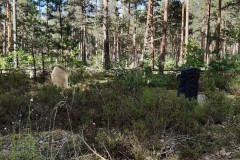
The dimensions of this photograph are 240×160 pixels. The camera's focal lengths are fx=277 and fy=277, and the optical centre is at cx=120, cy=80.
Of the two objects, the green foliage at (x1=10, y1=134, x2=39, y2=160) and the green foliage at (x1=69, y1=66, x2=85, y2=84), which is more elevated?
the green foliage at (x1=69, y1=66, x2=85, y2=84)

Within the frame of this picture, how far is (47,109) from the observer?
7477mm

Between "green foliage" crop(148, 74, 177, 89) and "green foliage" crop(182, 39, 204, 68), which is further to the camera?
"green foliage" crop(182, 39, 204, 68)

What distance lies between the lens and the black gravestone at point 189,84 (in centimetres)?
877

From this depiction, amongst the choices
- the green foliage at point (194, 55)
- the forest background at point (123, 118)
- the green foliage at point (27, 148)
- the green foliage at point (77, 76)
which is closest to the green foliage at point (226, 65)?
the forest background at point (123, 118)

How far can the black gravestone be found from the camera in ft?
28.8

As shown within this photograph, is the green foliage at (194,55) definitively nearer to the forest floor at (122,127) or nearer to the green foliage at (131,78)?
the green foliage at (131,78)

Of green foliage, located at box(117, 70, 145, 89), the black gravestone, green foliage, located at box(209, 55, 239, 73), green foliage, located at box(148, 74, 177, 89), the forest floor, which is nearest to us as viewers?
the forest floor

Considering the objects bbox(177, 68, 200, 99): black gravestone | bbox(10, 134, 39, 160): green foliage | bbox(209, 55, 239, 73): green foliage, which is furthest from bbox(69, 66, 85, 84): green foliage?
bbox(10, 134, 39, 160): green foliage

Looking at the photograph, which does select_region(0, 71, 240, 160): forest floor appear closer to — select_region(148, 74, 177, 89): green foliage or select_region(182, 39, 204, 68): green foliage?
select_region(148, 74, 177, 89): green foliage

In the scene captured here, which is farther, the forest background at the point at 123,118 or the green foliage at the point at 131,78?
the green foliage at the point at 131,78

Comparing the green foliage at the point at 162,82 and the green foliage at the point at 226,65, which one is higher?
the green foliage at the point at 226,65

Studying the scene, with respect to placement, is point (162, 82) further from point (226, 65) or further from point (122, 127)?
point (122, 127)

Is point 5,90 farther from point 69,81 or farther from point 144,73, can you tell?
point 144,73

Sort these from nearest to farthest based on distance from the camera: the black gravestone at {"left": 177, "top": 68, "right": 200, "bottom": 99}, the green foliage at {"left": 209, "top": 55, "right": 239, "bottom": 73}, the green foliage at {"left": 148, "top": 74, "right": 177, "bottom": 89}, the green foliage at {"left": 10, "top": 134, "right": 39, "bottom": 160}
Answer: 1. the green foliage at {"left": 10, "top": 134, "right": 39, "bottom": 160}
2. the black gravestone at {"left": 177, "top": 68, "right": 200, "bottom": 99}
3. the green foliage at {"left": 148, "top": 74, "right": 177, "bottom": 89}
4. the green foliage at {"left": 209, "top": 55, "right": 239, "bottom": 73}
